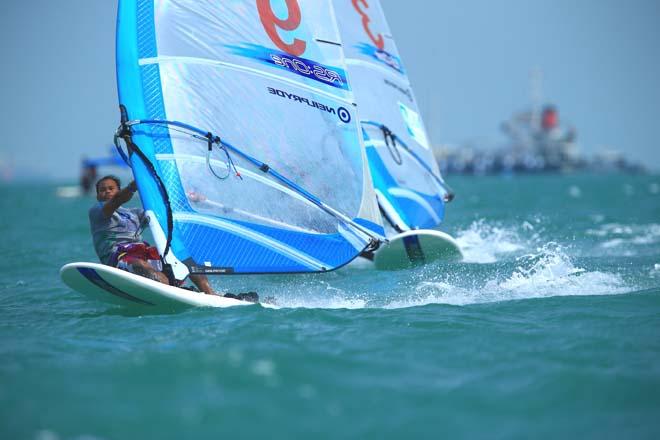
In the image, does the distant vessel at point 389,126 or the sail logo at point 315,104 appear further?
the distant vessel at point 389,126

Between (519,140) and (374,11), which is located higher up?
(519,140)

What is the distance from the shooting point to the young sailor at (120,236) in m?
7.95

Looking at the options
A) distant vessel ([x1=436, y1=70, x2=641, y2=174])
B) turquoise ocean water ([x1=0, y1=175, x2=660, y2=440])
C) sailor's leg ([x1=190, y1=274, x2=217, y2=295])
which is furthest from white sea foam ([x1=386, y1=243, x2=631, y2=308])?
distant vessel ([x1=436, y1=70, x2=641, y2=174])

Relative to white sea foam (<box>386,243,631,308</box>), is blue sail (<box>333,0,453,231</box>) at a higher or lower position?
higher

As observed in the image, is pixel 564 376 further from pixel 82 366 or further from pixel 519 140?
pixel 519 140

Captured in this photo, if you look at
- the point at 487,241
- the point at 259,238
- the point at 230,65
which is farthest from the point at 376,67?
the point at 259,238

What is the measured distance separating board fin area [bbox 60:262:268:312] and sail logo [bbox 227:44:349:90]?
7.57ft

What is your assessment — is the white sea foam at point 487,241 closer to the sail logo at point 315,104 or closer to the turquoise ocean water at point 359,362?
the turquoise ocean water at point 359,362

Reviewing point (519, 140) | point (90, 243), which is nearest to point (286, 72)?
point (90, 243)

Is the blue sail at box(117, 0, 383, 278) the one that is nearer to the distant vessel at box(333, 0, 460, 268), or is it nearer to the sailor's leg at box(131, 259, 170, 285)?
the sailor's leg at box(131, 259, 170, 285)

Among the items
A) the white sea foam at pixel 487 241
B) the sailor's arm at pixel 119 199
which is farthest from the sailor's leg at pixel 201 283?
the white sea foam at pixel 487 241

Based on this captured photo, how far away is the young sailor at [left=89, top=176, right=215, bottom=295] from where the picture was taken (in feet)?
Answer: 26.1

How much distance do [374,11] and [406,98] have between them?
1529 millimetres

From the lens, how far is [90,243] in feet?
52.7
